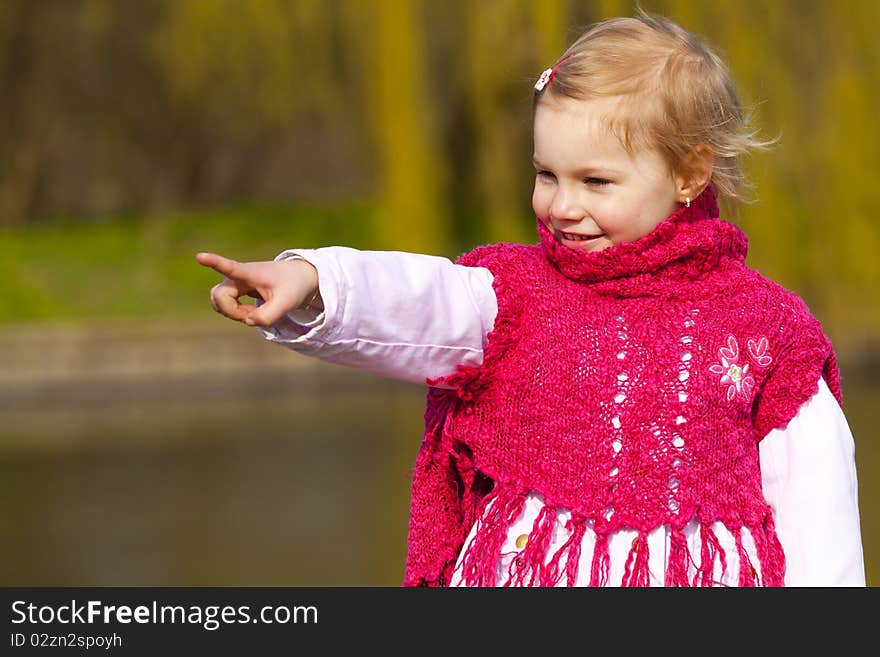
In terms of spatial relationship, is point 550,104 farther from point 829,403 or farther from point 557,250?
point 829,403

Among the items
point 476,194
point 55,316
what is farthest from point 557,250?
point 55,316

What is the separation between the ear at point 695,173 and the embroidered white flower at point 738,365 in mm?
179

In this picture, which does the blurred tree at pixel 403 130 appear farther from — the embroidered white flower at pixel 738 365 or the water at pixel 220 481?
the embroidered white flower at pixel 738 365

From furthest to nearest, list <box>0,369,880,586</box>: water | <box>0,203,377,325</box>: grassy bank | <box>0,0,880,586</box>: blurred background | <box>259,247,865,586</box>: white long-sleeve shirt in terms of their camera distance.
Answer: <box>0,203,377,325</box>: grassy bank, <box>0,0,880,586</box>: blurred background, <box>0,369,880,586</box>: water, <box>259,247,865,586</box>: white long-sleeve shirt

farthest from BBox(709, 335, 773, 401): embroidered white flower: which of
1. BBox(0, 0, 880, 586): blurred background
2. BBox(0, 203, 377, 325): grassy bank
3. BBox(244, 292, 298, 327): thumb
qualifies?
BBox(0, 203, 377, 325): grassy bank

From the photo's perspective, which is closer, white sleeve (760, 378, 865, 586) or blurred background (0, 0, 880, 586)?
white sleeve (760, 378, 865, 586)

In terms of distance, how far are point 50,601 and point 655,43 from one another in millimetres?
1041

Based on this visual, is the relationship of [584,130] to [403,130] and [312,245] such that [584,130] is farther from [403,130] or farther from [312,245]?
[312,245]

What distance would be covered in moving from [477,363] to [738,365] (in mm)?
295

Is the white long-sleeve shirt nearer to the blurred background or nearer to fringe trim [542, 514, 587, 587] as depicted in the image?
Result: fringe trim [542, 514, 587, 587]

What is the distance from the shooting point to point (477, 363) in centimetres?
163

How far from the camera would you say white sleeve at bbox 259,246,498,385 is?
1.45 meters

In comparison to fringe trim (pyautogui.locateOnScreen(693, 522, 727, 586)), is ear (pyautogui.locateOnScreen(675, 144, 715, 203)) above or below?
above

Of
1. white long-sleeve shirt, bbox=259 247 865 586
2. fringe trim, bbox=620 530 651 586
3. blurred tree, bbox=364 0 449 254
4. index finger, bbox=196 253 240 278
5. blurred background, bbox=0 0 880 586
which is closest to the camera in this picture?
index finger, bbox=196 253 240 278
